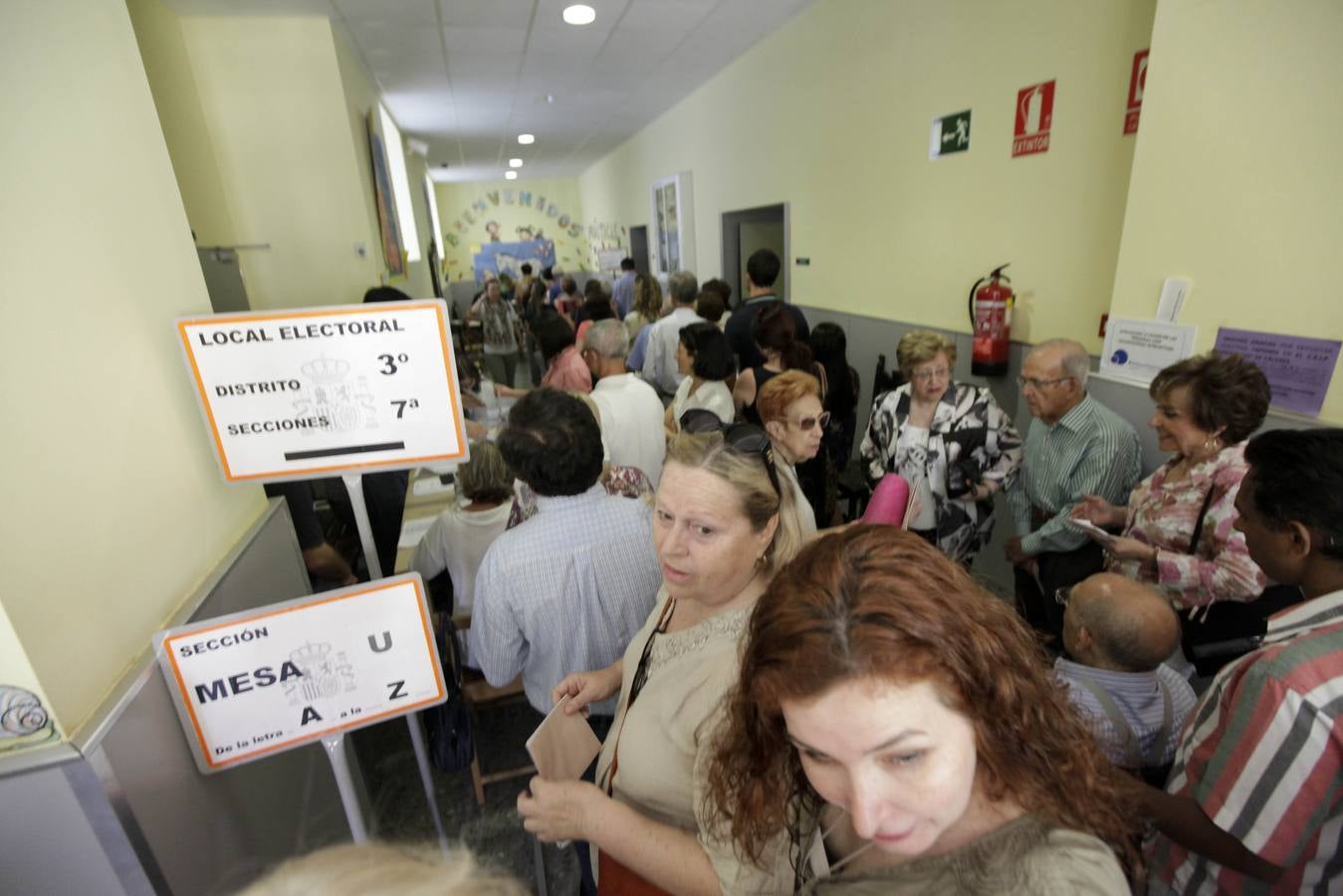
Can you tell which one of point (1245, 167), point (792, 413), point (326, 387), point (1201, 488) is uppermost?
point (1245, 167)

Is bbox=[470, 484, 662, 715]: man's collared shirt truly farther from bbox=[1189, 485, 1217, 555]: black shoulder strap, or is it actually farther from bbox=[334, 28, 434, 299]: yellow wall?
bbox=[334, 28, 434, 299]: yellow wall

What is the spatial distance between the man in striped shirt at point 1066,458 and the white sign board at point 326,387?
6.87 ft

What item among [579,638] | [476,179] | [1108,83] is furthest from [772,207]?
[476,179]

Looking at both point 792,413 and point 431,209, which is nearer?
point 792,413

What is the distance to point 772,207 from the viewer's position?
5285 mm

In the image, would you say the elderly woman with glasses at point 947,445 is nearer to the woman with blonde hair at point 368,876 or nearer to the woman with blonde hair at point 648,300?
the woman with blonde hair at point 368,876

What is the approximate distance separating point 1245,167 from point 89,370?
2.86 meters

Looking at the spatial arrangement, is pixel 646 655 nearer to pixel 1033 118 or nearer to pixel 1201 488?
pixel 1201 488

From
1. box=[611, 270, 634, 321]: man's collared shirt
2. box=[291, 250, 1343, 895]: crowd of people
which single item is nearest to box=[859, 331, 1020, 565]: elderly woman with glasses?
box=[291, 250, 1343, 895]: crowd of people

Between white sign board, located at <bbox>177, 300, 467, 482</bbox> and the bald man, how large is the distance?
4.72ft

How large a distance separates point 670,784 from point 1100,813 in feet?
2.00

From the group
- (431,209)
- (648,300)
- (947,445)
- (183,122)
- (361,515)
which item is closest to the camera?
(361,515)

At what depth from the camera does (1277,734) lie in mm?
947

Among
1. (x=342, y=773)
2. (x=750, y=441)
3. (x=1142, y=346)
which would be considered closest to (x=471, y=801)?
(x=342, y=773)
